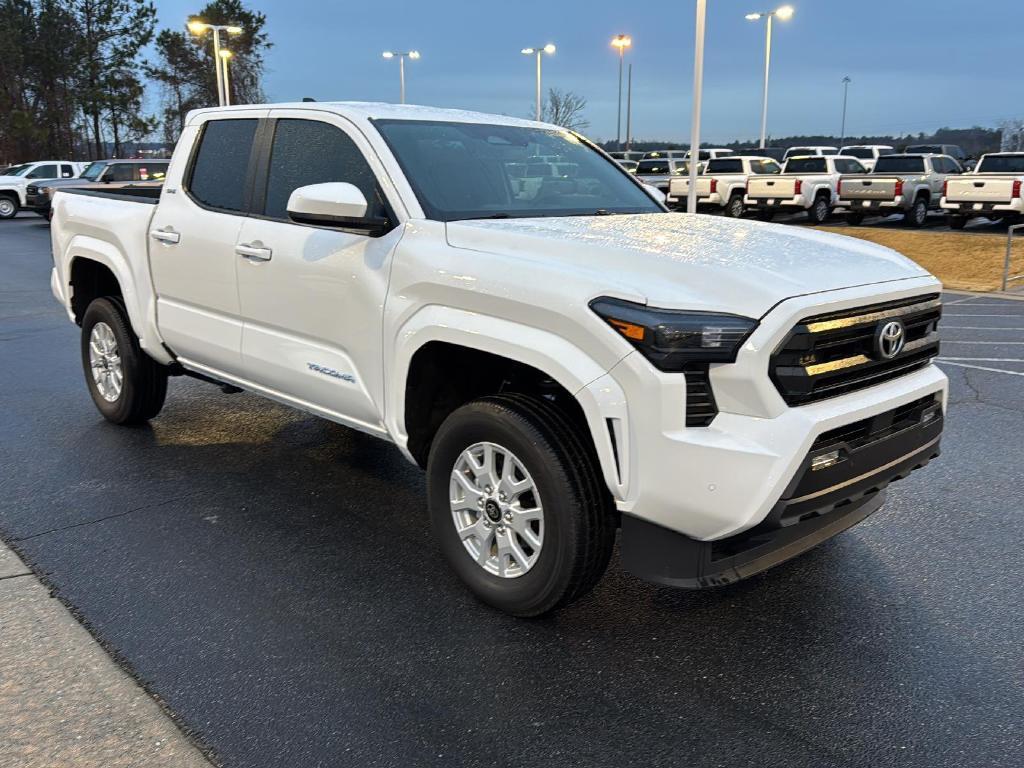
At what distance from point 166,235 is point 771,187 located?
2167cm

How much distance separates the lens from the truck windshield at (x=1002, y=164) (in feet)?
74.4

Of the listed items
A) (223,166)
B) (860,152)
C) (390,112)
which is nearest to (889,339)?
(390,112)

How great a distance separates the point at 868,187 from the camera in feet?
76.5

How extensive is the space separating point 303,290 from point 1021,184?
20694 millimetres

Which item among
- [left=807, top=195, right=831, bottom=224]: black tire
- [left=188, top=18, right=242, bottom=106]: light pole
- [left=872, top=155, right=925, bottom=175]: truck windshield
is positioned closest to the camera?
[left=807, top=195, right=831, bottom=224]: black tire

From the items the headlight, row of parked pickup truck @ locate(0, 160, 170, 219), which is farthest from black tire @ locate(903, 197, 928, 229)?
the headlight

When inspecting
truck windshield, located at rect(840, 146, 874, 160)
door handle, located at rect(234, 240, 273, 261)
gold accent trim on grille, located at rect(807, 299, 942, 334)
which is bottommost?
gold accent trim on grille, located at rect(807, 299, 942, 334)

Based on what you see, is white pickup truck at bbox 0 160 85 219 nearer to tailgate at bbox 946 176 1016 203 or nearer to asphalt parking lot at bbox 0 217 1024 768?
tailgate at bbox 946 176 1016 203

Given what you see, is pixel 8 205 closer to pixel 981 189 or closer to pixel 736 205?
pixel 736 205

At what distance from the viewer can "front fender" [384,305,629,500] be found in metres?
2.98

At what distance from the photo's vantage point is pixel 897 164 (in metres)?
24.9

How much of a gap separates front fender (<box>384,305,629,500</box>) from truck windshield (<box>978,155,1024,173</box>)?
23.3 m

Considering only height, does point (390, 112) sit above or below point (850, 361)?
above

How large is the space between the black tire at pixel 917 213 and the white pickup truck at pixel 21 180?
2545cm
